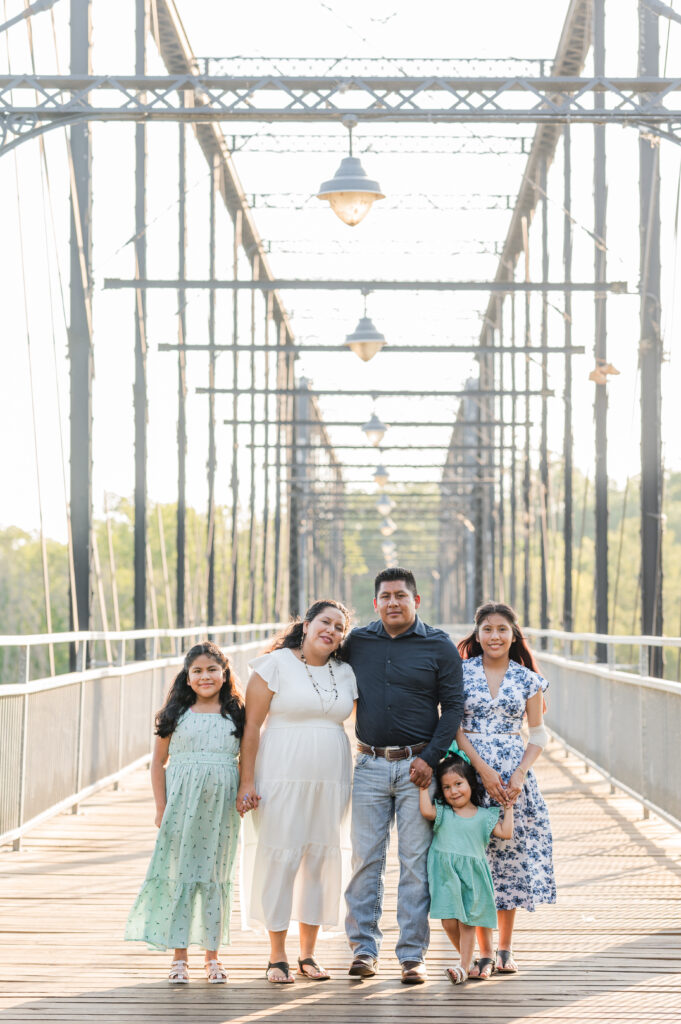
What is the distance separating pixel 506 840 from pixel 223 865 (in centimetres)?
110

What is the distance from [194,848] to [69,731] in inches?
183

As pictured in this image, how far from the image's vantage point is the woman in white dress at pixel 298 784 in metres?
6.39

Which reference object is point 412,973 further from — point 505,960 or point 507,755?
point 507,755

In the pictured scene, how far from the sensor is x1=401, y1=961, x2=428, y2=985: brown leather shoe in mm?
6383

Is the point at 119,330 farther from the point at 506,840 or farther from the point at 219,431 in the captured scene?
the point at 506,840

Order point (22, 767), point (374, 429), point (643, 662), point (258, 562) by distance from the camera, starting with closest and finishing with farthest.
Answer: point (22, 767) < point (643, 662) < point (374, 429) < point (258, 562)

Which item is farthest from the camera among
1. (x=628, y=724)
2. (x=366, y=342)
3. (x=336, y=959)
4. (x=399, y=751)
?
(x=366, y=342)

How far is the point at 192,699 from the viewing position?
6.68 m

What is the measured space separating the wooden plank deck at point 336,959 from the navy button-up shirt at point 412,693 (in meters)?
0.94

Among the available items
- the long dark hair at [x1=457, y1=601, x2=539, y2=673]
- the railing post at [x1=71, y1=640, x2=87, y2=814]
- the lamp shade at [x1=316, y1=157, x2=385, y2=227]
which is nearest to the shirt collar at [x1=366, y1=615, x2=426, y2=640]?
the long dark hair at [x1=457, y1=601, x2=539, y2=673]

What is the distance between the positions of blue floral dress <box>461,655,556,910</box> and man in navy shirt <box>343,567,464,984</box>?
0.49 ft

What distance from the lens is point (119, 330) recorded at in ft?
156

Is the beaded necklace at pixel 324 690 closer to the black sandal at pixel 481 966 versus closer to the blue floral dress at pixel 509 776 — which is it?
the blue floral dress at pixel 509 776

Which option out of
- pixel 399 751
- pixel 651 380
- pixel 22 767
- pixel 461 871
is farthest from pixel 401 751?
pixel 651 380
